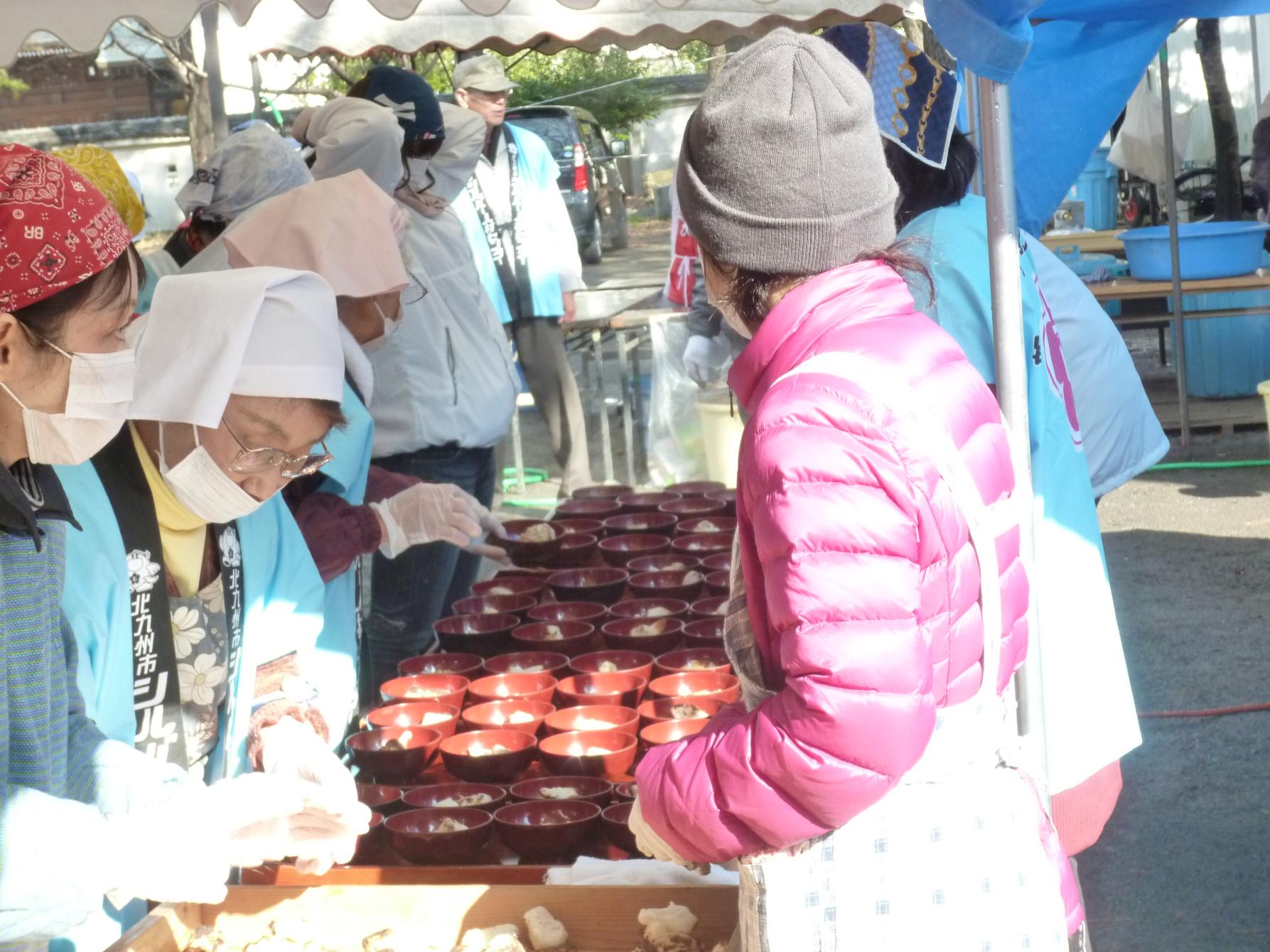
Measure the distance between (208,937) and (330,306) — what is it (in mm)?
966

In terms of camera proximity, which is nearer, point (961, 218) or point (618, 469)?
point (961, 218)

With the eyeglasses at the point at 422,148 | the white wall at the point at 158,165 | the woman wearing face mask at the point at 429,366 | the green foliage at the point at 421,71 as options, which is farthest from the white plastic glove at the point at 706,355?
the white wall at the point at 158,165

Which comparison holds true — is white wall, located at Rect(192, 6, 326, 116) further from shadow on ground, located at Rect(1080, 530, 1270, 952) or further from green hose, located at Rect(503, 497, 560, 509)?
shadow on ground, located at Rect(1080, 530, 1270, 952)

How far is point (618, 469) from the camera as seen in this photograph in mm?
8469

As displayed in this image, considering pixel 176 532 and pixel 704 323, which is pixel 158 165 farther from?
pixel 176 532

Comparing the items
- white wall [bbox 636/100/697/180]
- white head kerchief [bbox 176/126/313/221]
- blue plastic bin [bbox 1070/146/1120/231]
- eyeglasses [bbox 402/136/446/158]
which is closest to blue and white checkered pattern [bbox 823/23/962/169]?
white head kerchief [bbox 176/126/313/221]

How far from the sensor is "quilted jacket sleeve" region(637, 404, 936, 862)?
128 cm

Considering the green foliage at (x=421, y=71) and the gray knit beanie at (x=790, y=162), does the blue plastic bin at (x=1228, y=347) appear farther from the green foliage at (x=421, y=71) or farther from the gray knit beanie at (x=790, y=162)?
the green foliage at (x=421, y=71)

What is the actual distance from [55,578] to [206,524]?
1.54 ft

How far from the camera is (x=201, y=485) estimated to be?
6.41 feet

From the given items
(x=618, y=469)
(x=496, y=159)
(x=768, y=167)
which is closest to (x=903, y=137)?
(x=768, y=167)

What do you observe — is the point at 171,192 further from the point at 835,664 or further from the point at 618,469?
the point at 835,664

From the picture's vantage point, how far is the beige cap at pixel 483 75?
19.1ft

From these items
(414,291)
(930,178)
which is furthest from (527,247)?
(930,178)
